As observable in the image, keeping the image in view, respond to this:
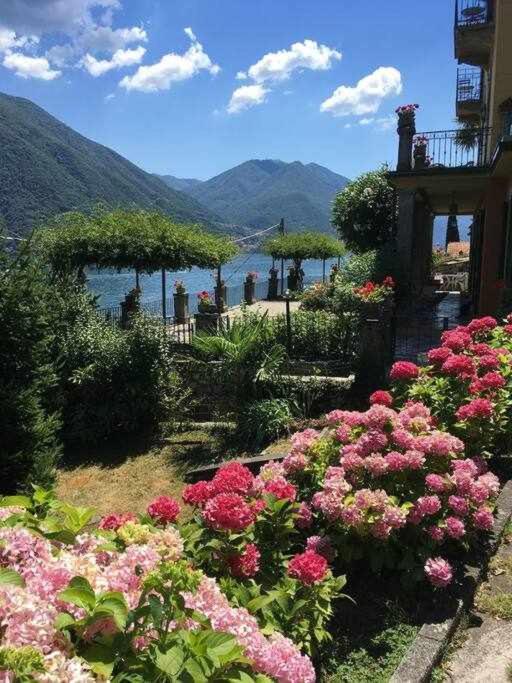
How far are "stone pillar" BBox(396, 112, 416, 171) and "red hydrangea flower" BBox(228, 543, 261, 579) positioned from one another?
517 inches

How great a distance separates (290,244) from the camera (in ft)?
85.0

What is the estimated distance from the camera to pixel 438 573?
119 inches

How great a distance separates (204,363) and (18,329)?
3540 millimetres

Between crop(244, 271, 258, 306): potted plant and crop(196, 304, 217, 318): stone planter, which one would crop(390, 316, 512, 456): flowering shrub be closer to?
crop(196, 304, 217, 318): stone planter

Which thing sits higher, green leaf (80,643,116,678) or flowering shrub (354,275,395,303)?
flowering shrub (354,275,395,303)

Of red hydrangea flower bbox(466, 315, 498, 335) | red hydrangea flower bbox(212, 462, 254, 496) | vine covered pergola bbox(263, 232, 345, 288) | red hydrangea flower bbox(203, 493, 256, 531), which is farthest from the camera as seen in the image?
vine covered pergola bbox(263, 232, 345, 288)

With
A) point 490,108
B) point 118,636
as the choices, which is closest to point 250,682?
point 118,636

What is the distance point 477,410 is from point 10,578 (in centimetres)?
333

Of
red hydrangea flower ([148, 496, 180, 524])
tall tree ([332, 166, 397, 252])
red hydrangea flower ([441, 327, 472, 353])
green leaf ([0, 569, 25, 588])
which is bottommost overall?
red hydrangea flower ([148, 496, 180, 524])

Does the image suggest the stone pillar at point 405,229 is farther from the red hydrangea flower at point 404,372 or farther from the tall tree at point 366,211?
the red hydrangea flower at point 404,372

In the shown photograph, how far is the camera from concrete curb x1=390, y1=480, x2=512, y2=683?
2.62 metres

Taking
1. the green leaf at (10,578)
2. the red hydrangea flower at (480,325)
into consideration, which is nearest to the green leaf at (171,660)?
the green leaf at (10,578)

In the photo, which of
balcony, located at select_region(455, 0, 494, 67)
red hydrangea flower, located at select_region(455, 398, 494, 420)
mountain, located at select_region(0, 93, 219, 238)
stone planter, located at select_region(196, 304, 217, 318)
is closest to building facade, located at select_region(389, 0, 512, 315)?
balcony, located at select_region(455, 0, 494, 67)

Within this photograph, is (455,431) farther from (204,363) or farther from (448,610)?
(204,363)
